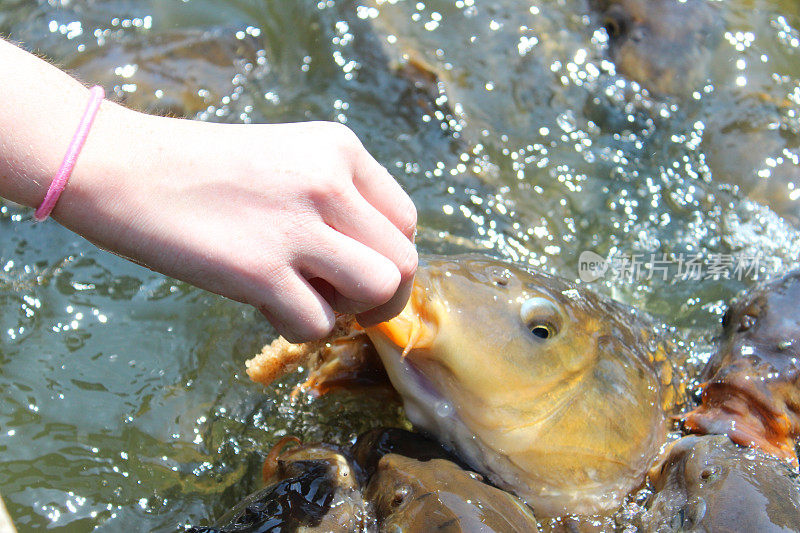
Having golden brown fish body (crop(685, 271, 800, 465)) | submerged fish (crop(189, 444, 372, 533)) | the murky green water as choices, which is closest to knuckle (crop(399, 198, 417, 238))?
submerged fish (crop(189, 444, 372, 533))

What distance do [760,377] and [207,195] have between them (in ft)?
6.74

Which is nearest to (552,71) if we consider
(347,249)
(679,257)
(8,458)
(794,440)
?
(679,257)

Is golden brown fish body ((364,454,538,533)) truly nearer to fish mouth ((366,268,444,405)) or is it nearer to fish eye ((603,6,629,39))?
fish mouth ((366,268,444,405))

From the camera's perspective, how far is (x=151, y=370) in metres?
2.77

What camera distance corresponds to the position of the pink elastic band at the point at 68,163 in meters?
1.48

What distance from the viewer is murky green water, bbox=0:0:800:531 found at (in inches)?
101

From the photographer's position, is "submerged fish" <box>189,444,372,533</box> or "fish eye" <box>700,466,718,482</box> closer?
"submerged fish" <box>189,444,372,533</box>

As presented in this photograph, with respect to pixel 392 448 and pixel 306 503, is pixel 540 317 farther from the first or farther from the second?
pixel 306 503

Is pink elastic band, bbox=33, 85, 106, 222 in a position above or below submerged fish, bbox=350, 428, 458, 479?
above

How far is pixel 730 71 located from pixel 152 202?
3.88 metres

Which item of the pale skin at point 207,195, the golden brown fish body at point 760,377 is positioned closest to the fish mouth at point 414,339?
the pale skin at point 207,195

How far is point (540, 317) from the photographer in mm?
2139

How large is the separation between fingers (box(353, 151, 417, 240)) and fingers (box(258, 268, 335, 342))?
0.25 metres

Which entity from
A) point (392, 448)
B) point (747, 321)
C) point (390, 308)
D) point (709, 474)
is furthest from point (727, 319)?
point (390, 308)
